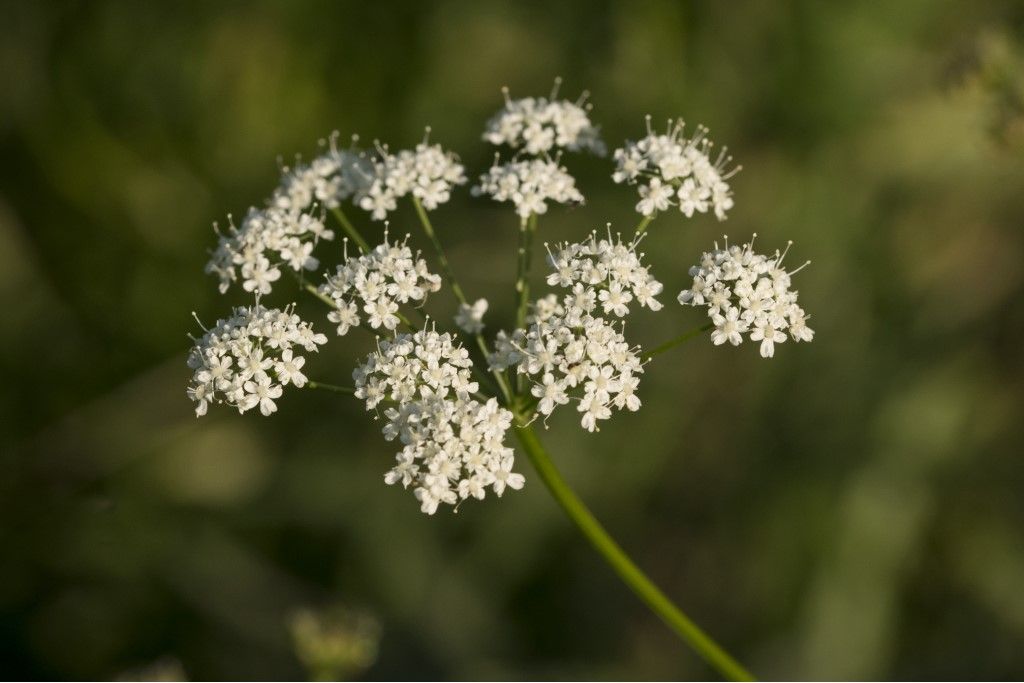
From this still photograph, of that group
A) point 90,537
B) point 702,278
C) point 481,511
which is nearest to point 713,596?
point 481,511

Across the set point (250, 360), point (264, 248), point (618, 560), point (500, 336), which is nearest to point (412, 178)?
point (264, 248)

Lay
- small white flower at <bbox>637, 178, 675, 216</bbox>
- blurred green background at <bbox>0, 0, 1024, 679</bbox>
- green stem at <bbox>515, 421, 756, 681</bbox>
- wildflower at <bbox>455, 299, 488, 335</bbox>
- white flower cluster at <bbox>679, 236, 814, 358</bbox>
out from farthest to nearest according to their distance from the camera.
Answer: blurred green background at <bbox>0, 0, 1024, 679</bbox>
small white flower at <bbox>637, 178, 675, 216</bbox>
wildflower at <bbox>455, 299, 488, 335</bbox>
white flower cluster at <bbox>679, 236, 814, 358</bbox>
green stem at <bbox>515, 421, 756, 681</bbox>

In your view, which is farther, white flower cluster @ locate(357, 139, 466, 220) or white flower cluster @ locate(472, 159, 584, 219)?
white flower cluster @ locate(357, 139, 466, 220)

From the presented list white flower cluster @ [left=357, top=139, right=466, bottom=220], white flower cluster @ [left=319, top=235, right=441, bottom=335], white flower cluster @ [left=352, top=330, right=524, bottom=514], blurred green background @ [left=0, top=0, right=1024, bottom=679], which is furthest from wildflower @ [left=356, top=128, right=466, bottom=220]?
blurred green background @ [left=0, top=0, right=1024, bottom=679]

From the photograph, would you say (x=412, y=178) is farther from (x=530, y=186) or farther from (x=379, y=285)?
(x=379, y=285)

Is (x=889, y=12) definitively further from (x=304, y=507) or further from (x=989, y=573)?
(x=304, y=507)

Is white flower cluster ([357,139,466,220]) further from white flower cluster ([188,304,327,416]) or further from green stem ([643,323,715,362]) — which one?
green stem ([643,323,715,362])
